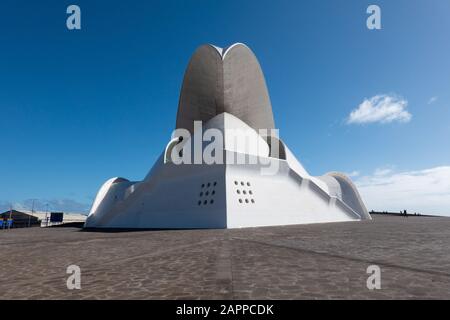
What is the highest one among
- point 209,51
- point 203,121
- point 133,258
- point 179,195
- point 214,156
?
point 209,51

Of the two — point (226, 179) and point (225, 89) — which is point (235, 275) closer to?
point (226, 179)

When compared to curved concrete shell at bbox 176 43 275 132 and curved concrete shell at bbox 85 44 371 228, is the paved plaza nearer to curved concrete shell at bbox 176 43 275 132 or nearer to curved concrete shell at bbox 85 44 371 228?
curved concrete shell at bbox 85 44 371 228

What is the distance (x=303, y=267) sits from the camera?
5.57m

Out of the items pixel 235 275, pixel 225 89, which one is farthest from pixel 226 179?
pixel 225 89

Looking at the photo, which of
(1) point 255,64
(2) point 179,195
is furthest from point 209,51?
(2) point 179,195

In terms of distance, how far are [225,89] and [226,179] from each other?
56.7 feet

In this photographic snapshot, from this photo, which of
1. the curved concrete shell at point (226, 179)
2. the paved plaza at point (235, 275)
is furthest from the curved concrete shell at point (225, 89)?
the paved plaza at point (235, 275)

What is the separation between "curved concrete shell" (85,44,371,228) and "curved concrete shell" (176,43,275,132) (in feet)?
0.39

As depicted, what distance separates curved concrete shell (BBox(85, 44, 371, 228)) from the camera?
19.1m

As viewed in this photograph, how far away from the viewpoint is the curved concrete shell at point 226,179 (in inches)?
752

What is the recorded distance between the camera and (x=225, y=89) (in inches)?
1282

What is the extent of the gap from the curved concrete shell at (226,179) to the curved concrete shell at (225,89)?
119 millimetres
